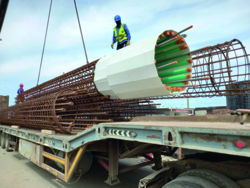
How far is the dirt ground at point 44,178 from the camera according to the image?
4.62 m

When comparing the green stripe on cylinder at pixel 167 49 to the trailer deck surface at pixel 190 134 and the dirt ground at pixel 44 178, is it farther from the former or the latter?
the dirt ground at pixel 44 178

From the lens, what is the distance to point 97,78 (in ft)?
12.7

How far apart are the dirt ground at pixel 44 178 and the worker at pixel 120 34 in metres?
3.48

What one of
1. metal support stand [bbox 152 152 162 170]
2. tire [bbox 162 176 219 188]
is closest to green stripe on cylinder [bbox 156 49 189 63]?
tire [bbox 162 176 219 188]

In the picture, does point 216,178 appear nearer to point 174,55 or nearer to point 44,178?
point 174,55

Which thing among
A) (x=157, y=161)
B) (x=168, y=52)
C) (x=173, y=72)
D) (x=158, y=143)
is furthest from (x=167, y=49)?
(x=157, y=161)

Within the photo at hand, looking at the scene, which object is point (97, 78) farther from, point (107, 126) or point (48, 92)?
point (48, 92)

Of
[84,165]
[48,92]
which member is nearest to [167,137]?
[84,165]

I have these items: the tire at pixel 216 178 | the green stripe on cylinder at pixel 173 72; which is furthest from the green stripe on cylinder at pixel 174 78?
the tire at pixel 216 178

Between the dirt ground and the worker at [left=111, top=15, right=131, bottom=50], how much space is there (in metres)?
3.48

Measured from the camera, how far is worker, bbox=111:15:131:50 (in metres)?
4.85

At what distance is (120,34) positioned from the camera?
489cm

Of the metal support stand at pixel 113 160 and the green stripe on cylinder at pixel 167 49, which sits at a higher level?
the green stripe on cylinder at pixel 167 49

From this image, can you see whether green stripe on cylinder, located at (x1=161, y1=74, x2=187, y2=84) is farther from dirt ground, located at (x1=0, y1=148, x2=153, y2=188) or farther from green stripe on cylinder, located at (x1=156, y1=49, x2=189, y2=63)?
dirt ground, located at (x1=0, y1=148, x2=153, y2=188)
